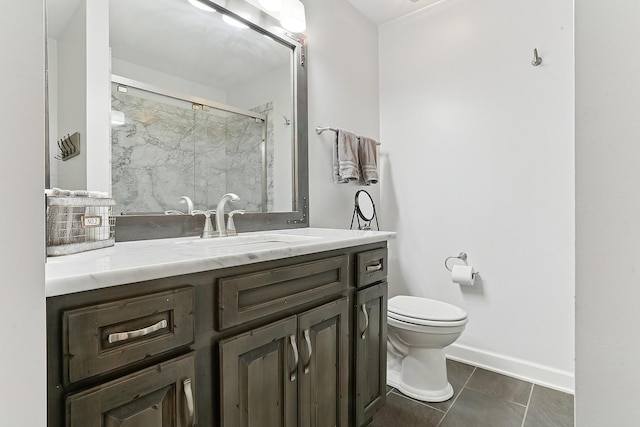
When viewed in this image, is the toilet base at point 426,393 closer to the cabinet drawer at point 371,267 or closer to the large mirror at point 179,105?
the cabinet drawer at point 371,267

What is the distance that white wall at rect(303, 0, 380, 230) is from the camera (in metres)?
2.01

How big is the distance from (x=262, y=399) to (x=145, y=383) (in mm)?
376

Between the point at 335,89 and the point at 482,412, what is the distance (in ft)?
6.94

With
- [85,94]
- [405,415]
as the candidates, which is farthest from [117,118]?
[405,415]

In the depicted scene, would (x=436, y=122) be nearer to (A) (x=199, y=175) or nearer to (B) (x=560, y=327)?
(B) (x=560, y=327)

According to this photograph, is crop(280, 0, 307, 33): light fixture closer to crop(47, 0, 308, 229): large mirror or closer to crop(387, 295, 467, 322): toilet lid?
crop(47, 0, 308, 229): large mirror

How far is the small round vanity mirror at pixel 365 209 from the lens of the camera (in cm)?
232

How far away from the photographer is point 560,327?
1833 mm

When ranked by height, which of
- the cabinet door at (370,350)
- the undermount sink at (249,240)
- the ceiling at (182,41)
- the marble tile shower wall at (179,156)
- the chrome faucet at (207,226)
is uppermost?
the ceiling at (182,41)

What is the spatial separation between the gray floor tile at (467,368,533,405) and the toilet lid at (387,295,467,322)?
19.5 inches

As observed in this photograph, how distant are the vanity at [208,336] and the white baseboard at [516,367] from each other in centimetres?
113

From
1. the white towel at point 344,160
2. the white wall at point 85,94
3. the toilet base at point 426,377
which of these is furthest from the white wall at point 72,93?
the toilet base at point 426,377

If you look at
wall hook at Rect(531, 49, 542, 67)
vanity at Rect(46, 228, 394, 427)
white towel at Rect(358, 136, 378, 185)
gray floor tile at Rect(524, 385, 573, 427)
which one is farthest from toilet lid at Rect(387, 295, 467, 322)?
wall hook at Rect(531, 49, 542, 67)
